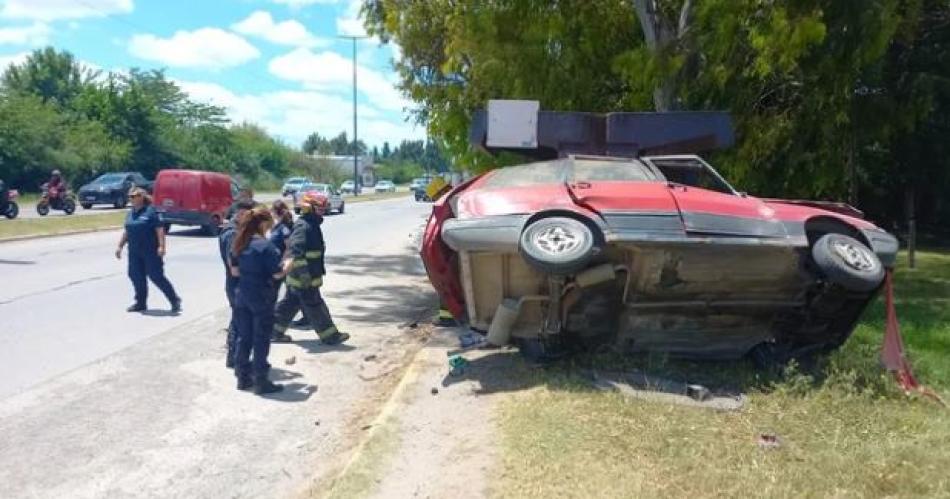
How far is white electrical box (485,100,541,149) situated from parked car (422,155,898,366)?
1.20 m

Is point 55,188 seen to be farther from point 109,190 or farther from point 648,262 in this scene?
point 648,262

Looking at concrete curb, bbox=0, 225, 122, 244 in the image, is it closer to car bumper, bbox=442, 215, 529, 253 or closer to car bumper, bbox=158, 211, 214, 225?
car bumper, bbox=158, 211, 214, 225

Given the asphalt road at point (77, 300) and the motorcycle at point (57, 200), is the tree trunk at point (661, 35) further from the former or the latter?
the motorcycle at point (57, 200)

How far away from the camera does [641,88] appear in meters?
10.8

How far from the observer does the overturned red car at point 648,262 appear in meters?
5.71

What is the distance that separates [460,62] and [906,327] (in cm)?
700

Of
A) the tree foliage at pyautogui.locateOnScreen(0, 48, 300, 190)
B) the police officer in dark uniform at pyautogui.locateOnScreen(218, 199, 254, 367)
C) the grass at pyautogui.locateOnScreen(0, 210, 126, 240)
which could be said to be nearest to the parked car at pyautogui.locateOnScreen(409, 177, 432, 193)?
A: the tree foliage at pyautogui.locateOnScreen(0, 48, 300, 190)

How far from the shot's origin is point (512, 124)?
27.4 ft

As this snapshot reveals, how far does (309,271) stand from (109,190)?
29067mm

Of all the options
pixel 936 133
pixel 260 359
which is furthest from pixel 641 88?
pixel 936 133

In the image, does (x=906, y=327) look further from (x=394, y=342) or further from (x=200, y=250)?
(x=200, y=250)

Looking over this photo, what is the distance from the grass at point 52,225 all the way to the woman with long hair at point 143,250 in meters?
10.7

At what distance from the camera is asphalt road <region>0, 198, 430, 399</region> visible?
805cm

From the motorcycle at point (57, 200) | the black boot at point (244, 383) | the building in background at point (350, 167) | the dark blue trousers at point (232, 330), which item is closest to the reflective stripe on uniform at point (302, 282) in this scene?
the dark blue trousers at point (232, 330)
